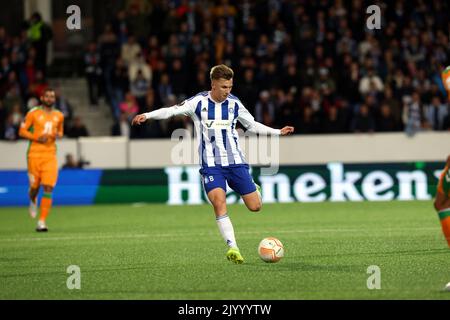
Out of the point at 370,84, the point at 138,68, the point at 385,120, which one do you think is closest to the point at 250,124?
the point at 385,120

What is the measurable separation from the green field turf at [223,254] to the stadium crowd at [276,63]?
4135 millimetres

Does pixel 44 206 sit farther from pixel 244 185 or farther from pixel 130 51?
→ pixel 130 51

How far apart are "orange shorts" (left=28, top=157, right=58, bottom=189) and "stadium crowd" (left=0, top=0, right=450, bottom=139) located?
6.95m

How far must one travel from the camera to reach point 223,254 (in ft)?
38.6

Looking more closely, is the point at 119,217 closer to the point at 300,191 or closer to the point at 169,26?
the point at 300,191

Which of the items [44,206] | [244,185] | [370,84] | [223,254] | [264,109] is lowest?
[223,254]

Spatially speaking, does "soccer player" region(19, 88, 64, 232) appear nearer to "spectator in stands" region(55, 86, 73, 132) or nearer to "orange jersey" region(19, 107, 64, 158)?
"orange jersey" region(19, 107, 64, 158)

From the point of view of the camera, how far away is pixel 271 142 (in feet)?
72.5

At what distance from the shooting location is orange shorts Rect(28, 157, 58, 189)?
1581cm

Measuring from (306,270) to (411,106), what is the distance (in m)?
13.1

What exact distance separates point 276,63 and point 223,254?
12.9 metres

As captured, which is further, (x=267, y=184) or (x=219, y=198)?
(x=267, y=184)
